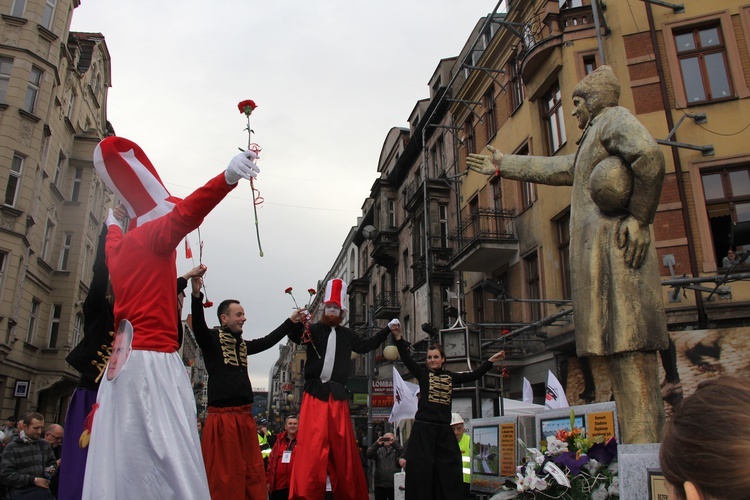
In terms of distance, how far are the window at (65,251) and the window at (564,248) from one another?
21685 millimetres

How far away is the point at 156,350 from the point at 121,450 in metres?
0.57

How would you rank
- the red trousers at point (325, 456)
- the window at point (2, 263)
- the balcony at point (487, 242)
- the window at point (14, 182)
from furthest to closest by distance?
1. the window at point (14, 182)
2. the window at point (2, 263)
3. the balcony at point (487, 242)
4. the red trousers at point (325, 456)

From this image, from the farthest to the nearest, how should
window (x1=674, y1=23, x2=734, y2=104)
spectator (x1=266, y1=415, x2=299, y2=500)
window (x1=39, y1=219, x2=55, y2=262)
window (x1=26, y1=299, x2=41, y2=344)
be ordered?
window (x1=39, y1=219, x2=55, y2=262) → window (x1=26, y1=299, x2=41, y2=344) → window (x1=674, y1=23, x2=734, y2=104) → spectator (x1=266, y1=415, x2=299, y2=500)

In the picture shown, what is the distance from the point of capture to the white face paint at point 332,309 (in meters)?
6.38

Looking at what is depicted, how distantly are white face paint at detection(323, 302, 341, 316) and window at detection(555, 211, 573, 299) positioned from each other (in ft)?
39.9

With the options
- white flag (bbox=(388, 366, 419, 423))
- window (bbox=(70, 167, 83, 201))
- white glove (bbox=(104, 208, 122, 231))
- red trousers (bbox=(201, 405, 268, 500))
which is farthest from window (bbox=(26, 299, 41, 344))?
white glove (bbox=(104, 208, 122, 231))

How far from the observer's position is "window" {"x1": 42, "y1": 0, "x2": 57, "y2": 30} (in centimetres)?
2480

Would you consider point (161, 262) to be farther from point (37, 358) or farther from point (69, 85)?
point (69, 85)

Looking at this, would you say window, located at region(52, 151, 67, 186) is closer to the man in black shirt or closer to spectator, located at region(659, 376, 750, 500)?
the man in black shirt

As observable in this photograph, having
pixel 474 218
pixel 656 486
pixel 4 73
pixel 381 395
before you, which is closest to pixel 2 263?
pixel 4 73

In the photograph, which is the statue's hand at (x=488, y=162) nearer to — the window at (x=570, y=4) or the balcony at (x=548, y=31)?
the balcony at (x=548, y=31)

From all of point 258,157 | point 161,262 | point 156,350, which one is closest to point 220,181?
point 258,157

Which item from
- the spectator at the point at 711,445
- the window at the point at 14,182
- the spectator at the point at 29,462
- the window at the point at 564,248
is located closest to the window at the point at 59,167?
the window at the point at 14,182

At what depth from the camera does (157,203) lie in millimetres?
4047
